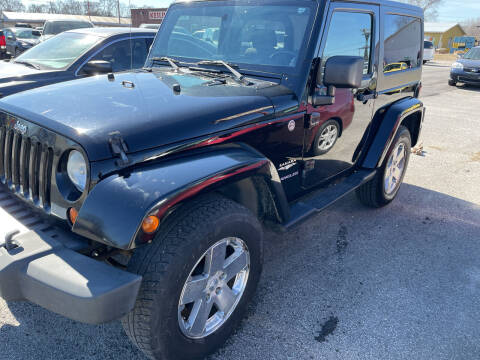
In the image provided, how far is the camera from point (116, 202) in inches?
70.2

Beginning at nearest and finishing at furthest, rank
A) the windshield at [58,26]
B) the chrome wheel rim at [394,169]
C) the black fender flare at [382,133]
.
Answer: the black fender flare at [382,133], the chrome wheel rim at [394,169], the windshield at [58,26]

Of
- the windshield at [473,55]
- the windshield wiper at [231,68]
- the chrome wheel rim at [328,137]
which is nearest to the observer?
the windshield wiper at [231,68]

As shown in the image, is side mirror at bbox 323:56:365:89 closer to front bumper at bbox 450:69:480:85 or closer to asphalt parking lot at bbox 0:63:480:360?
asphalt parking lot at bbox 0:63:480:360

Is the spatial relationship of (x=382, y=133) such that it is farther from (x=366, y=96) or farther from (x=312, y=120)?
(x=312, y=120)

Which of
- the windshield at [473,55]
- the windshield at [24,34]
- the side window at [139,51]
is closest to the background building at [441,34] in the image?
the windshield at [473,55]

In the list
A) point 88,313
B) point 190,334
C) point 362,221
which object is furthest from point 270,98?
point 362,221

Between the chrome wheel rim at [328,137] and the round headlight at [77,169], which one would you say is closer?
the round headlight at [77,169]

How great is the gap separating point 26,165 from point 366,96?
9.09 feet

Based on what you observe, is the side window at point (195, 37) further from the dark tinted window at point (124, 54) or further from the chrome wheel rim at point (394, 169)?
the dark tinted window at point (124, 54)

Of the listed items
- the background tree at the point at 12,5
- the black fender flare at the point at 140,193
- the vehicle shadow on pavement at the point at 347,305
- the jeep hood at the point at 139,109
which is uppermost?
the background tree at the point at 12,5

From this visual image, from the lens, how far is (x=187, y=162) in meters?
2.09

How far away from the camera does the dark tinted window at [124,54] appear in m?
5.77

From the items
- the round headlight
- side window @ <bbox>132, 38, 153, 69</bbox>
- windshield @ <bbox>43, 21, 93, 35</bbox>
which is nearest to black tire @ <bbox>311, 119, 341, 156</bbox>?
the round headlight

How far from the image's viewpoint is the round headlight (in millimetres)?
1996
